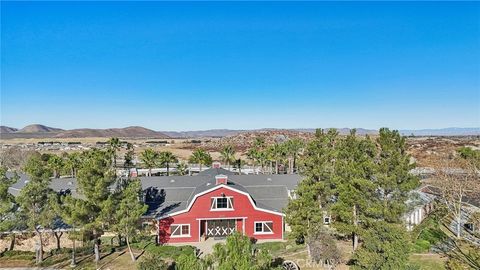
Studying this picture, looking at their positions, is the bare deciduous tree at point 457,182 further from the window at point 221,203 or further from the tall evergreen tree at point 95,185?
the tall evergreen tree at point 95,185

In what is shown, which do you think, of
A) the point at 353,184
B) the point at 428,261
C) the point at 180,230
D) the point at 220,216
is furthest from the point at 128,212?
the point at 428,261

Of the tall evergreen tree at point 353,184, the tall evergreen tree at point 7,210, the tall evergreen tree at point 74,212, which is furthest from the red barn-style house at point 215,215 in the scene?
the tall evergreen tree at point 7,210

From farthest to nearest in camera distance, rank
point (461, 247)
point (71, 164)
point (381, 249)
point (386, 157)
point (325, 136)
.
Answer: point (71, 164), point (325, 136), point (461, 247), point (386, 157), point (381, 249)

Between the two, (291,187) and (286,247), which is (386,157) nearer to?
(286,247)

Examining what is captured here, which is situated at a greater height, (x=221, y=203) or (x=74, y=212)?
(x=74, y=212)

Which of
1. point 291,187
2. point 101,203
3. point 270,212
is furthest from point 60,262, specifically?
point 291,187

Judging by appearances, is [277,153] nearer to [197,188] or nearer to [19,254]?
[197,188]

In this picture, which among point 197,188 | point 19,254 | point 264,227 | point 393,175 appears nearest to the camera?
point 393,175
